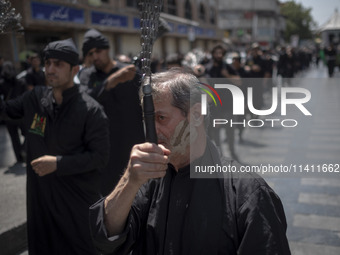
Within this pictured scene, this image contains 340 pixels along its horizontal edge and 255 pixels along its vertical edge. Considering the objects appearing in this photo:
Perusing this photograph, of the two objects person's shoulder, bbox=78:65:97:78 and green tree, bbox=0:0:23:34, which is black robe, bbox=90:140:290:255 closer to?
green tree, bbox=0:0:23:34

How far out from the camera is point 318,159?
624 cm

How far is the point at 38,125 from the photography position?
280 centimetres

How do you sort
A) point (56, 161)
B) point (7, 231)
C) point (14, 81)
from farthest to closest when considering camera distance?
point (14, 81), point (7, 231), point (56, 161)

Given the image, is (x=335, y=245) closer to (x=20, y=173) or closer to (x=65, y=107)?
(x=65, y=107)

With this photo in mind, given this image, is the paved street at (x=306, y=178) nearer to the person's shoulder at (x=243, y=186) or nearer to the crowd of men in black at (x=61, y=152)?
the person's shoulder at (x=243, y=186)

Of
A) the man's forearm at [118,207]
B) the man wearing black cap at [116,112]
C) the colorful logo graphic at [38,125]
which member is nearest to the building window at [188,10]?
the man wearing black cap at [116,112]

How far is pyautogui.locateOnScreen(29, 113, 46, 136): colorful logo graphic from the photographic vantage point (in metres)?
2.78

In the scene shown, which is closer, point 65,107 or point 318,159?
point 65,107

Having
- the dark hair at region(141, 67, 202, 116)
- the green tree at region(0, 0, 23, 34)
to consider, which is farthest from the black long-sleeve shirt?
the dark hair at region(141, 67, 202, 116)

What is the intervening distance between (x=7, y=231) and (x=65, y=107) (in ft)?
4.42

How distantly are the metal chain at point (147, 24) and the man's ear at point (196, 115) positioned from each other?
43 cm

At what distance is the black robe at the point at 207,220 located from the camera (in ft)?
4.73

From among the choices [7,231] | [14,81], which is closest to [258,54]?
[14,81]

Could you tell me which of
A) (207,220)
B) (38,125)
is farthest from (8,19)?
(207,220)
